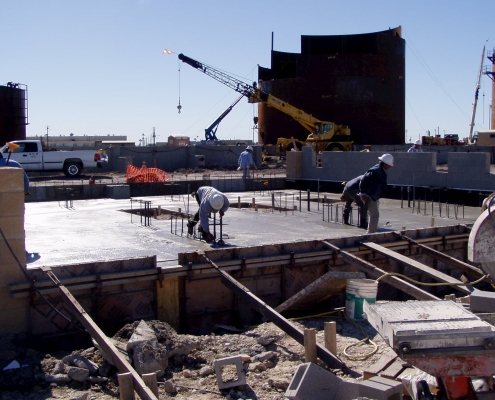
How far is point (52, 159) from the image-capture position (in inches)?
1073

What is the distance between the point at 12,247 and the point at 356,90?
3380 centimetres

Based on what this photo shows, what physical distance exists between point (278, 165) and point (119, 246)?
2381 cm

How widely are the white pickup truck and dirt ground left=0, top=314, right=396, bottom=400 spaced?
68.2ft

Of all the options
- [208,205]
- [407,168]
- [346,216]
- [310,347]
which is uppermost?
[407,168]

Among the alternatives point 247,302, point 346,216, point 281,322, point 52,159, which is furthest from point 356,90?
point 281,322

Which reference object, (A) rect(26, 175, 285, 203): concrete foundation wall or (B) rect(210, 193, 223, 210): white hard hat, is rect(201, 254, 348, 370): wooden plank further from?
(A) rect(26, 175, 285, 203): concrete foundation wall

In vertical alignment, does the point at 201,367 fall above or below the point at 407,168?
below

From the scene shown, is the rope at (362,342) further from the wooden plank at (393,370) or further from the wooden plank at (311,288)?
the wooden plank at (311,288)

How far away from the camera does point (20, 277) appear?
754cm

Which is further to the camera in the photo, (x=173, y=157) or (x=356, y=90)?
(x=356, y=90)

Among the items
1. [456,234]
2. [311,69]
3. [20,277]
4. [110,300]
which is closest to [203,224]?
[110,300]

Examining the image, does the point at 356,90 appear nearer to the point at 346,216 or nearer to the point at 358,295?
the point at 346,216

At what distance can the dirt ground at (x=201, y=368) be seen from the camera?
6.14 m

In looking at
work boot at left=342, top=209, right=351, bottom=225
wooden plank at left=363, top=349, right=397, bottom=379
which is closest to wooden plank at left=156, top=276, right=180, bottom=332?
wooden plank at left=363, top=349, right=397, bottom=379
